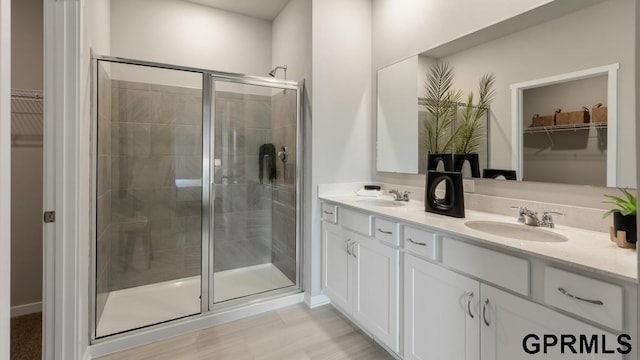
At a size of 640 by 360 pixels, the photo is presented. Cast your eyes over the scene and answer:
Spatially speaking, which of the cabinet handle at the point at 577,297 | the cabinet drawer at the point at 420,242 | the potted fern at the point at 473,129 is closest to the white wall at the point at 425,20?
the potted fern at the point at 473,129

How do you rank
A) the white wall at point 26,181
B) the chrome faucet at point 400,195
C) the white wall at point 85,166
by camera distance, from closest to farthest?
1. the white wall at point 85,166
2. the white wall at point 26,181
3. the chrome faucet at point 400,195

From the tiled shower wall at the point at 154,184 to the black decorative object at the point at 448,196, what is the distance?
1.90 m

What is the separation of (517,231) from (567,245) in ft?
1.26

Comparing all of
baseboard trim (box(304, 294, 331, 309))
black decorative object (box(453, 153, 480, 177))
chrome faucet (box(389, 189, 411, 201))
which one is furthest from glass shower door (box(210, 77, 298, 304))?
black decorative object (box(453, 153, 480, 177))

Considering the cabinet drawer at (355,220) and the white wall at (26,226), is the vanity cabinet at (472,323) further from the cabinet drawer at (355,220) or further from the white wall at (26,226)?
the white wall at (26,226)

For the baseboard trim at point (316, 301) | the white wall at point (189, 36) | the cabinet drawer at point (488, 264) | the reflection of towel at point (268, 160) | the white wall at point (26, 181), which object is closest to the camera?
the cabinet drawer at point (488, 264)

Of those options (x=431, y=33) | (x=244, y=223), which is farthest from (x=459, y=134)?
(x=244, y=223)

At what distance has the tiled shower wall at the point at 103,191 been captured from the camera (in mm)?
2094

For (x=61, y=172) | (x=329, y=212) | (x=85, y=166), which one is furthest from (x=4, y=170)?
(x=329, y=212)

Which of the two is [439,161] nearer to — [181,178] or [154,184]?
[181,178]

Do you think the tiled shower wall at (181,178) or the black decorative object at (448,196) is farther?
the tiled shower wall at (181,178)

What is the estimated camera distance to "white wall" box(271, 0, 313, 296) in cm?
261

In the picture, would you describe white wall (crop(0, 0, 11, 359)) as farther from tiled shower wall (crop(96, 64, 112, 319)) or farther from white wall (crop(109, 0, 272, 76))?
white wall (crop(109, 0, 272, 76))

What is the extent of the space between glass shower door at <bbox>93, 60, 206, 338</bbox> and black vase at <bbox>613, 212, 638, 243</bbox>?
252cm
